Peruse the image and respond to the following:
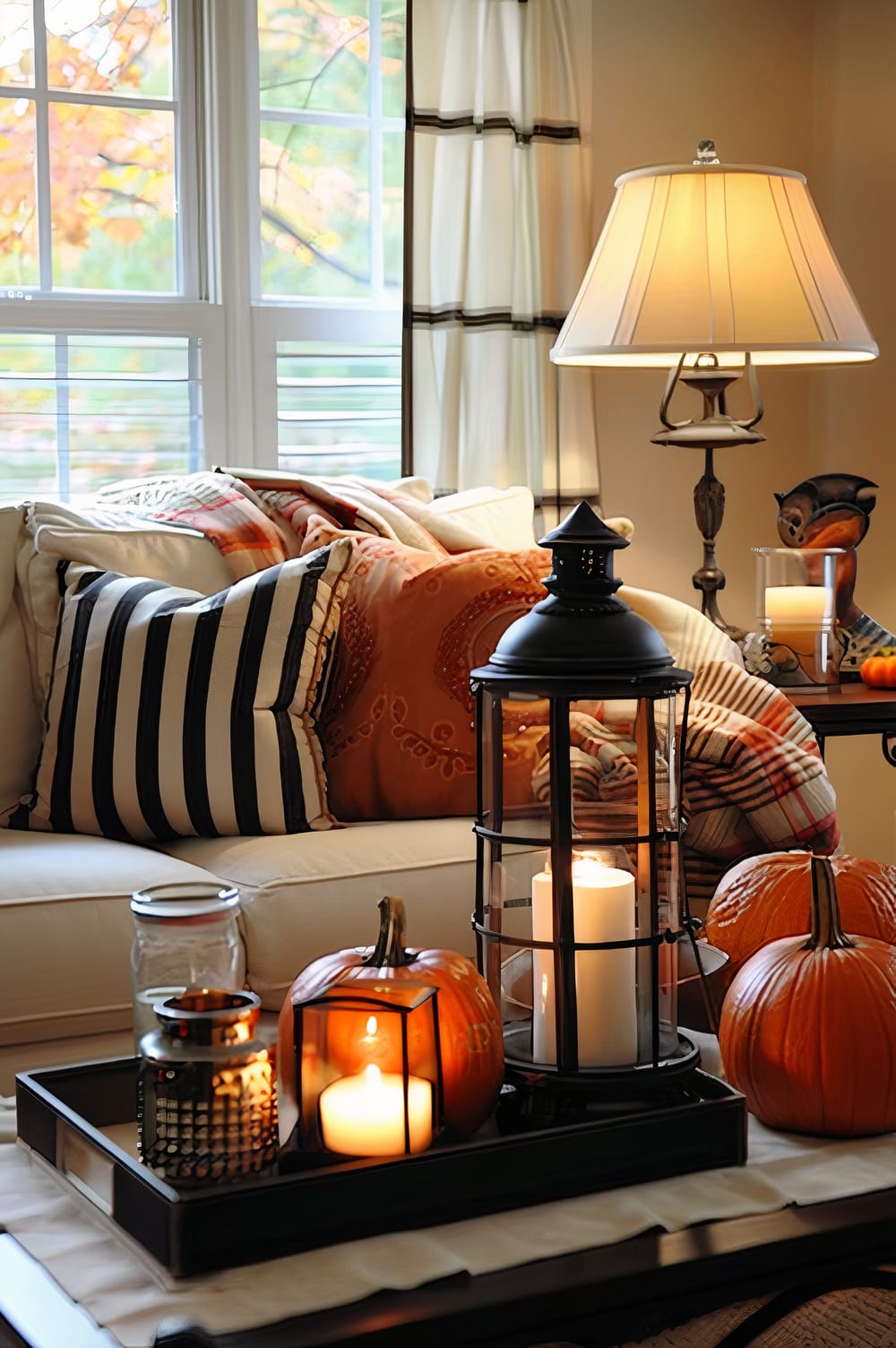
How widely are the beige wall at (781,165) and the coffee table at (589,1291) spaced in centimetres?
273

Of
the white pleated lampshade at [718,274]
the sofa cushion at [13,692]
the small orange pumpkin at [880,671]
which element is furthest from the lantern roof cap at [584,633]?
the small orange pumpkin at [880,671]

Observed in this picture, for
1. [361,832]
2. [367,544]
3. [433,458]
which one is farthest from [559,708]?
[433,458]

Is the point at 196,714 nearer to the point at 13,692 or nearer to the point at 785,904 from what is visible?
the point at 13,692

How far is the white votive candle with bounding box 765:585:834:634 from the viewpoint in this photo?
108 inches

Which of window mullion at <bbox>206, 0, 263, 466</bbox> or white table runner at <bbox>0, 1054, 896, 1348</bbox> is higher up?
window mullion at <bbox>206, 0, 263, 466</bbox>

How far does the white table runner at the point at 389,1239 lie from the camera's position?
85 cm

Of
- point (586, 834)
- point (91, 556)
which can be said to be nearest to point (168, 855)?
point (91, 556)

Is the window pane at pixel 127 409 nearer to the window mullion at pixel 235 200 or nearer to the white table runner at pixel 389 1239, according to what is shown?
the window mullion at pixel 235 200

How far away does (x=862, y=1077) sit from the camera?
107 cm

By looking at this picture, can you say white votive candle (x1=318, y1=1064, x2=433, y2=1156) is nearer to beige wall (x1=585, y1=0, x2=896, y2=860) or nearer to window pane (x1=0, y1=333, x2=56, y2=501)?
window pane (x1=0, y1=333, x2=56, y2=501)

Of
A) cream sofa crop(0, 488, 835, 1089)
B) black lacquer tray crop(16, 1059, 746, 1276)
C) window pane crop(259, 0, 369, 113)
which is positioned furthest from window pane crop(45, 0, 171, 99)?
black lacquer tray crop(16, 1059, 746, 1276)

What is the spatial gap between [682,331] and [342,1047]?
1754 mm

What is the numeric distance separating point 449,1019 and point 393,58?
9.22 ft

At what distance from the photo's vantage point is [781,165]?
12.4 feet
